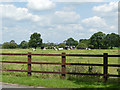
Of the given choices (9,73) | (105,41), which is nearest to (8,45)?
(105,41)

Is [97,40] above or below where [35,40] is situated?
below

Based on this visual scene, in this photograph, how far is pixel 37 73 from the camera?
38.6 feet

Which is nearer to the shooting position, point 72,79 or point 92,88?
point 92,88

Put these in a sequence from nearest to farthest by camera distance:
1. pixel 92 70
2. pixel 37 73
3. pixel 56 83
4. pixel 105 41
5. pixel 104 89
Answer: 1. pixel 104 89
2. pixel 56 83
3. pixel 92 70
4. pixel 37 73
5. pixel 105 41

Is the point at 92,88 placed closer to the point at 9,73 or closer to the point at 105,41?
the point at 9,73

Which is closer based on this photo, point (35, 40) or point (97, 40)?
point (97, 40)

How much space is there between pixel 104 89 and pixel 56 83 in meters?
2.33

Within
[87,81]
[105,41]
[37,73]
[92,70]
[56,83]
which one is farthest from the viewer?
[105,41]

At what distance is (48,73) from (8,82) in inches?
92.1

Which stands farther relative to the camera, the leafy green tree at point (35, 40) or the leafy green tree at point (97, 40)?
the leafy green tree at point (35, 40)

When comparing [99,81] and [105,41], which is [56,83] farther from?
[105,41]

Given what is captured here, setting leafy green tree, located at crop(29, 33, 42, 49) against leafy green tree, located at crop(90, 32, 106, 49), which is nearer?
leafy green tree, located at crop(90, 32, 106, 49)

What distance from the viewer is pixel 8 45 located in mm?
98188

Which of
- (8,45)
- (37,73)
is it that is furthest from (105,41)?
(37,73)
